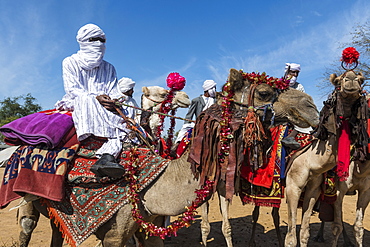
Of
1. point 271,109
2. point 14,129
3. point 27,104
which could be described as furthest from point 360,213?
point 27,104

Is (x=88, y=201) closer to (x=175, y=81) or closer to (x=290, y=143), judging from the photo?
(x=175, y=81)

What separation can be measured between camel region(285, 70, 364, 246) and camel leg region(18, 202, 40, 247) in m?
3.52

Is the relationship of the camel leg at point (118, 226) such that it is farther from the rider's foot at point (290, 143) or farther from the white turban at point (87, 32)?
the rider's foot at point (290, 143)

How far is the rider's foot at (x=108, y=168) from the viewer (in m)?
2.68

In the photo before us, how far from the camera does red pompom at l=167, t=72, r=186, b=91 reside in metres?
3.78

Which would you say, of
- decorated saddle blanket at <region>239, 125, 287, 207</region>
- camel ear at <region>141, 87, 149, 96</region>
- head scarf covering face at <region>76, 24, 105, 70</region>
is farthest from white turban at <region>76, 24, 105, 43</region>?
decorated saddle blanket at <region>239, 125, 287, 207</region>

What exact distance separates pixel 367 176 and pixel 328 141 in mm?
1778

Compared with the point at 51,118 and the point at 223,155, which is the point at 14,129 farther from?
the point at 223,155

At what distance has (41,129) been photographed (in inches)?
120

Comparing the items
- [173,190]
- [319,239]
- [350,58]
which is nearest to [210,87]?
[350,58]

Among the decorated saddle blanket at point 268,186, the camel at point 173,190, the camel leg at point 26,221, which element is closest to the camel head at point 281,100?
the camel at point 173,190

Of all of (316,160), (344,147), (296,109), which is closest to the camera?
(296,109)

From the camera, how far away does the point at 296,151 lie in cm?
461

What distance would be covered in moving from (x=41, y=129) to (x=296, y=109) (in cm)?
257
